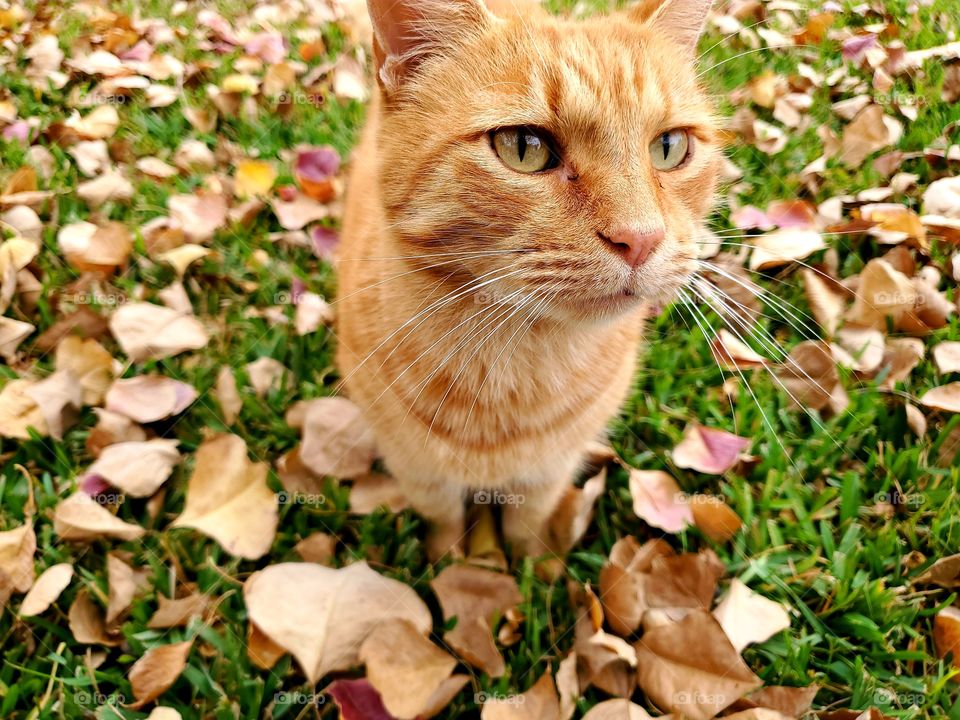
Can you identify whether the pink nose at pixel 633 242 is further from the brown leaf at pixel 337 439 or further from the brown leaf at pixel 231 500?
the brown leaf at pixel 231 500

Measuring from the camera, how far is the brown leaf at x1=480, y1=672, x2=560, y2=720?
1.43 metres

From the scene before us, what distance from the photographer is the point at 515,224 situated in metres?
1.13

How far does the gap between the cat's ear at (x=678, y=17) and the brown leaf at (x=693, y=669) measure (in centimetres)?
141

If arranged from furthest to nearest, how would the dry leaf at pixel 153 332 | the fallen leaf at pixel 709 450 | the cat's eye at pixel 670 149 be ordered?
1. the dry leaf at pixel 153 332
2. the fallen leaf at pixel 709 450
3. the cat's eye at pixel 670 149

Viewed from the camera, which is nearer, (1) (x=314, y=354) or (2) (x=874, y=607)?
(2) (x=874, y=607)

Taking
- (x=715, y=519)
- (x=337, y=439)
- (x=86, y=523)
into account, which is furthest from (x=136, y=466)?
(x=715, y=519)

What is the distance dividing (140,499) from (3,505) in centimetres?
39

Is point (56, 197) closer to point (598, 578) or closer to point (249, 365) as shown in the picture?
point (249, 365)

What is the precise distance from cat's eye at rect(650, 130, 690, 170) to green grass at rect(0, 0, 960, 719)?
0.62 metres

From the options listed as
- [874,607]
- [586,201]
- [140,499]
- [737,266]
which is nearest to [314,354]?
[140,499]

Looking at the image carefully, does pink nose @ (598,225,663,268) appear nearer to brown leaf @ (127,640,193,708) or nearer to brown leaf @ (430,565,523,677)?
brown leaf @ (430,565,523,677)

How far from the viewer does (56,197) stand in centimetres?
263

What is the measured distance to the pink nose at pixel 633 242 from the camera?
107cm

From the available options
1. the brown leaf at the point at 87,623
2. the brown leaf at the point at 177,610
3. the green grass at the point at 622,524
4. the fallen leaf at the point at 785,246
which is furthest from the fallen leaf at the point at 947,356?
the brown leaf at the point at 87,623
